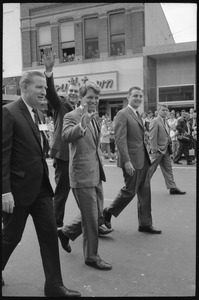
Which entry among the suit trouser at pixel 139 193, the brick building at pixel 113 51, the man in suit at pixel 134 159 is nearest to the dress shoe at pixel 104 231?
the man in suit at pixel 134 159

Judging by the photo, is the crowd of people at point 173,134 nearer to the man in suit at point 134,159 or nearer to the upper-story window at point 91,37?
the upper-story window at point 91,37

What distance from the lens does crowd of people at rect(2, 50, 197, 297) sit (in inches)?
116

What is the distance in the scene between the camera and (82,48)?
21.0 meters

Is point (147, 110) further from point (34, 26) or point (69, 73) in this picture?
point (34, 26)

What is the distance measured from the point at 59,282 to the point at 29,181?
91 centimetres

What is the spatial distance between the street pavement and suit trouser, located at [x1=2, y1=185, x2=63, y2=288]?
0.31 meters

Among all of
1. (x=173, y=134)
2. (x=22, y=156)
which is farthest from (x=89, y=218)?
(x=173, y=134)

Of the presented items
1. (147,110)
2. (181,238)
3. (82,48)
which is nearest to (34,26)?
(82,48)

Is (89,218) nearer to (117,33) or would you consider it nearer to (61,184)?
(61,184)

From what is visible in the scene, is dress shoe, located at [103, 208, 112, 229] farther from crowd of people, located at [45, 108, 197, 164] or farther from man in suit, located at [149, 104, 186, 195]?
crowd of people, located at [45, 108, 197, 164]

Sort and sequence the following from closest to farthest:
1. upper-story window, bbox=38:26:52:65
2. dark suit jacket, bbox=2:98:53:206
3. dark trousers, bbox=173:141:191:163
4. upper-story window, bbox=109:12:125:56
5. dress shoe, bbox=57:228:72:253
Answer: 1. dark suit jacket, bbox=2:98:53:206
2. dress shoe, bbox=57:228:72:253
3. dark trousers, bbox=173:141:191:163
4. upper-story window, bbox=109:12:125:56
5. upper-story window, bbox=38:26:52:65

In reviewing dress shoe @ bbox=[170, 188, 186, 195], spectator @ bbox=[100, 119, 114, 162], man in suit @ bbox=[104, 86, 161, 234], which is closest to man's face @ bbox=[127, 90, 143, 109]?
man in suit @ bbox=[104, 86, 161, 234]

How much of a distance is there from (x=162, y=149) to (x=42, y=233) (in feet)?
15.4

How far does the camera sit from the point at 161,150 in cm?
731
